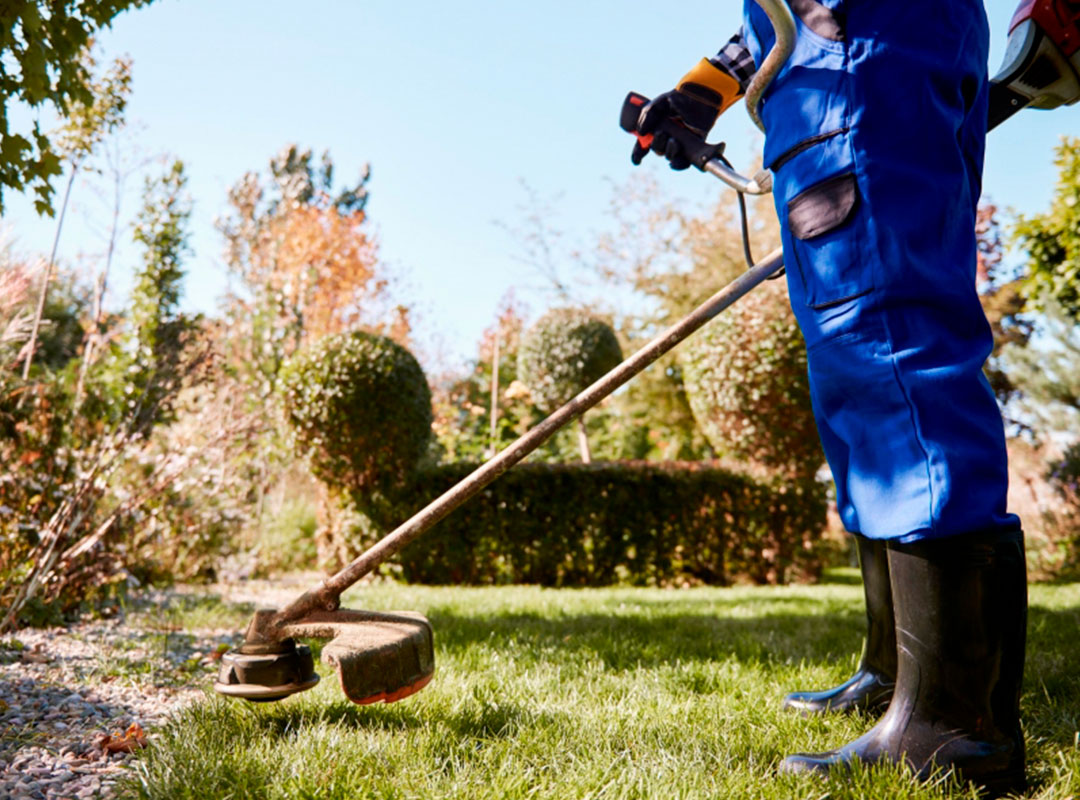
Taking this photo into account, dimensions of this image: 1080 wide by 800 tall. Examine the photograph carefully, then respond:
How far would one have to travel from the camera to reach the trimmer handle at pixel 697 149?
1.82 metres

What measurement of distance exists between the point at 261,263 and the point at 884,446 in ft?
48.0

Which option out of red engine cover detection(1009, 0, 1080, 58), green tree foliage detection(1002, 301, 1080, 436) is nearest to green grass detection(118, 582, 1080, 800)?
red engine cover detection(1009, 0, 1080, 58)

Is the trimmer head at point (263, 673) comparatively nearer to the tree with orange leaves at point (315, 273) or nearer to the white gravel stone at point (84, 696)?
the white gravel stone at point (84, 696)

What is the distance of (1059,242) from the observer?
6234mm

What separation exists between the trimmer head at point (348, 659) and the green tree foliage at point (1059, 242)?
6.49 metres

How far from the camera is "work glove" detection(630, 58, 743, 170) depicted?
2004 millimetres

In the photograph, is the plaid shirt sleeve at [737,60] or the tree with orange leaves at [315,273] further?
the tree with orange leaves at [315,273]

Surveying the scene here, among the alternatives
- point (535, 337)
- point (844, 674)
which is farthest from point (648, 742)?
point (535, 337)

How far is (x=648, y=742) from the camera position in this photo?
1521 mm

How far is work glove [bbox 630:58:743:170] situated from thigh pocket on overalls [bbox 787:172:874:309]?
0.66 m

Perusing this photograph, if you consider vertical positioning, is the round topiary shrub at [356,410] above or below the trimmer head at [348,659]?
above

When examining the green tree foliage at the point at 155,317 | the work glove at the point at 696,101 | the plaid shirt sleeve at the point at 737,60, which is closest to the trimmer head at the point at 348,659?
the work glove at the point at 696,101

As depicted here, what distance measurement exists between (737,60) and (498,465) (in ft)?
4.03

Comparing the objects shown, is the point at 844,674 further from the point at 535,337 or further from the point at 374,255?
the point at 374,255
